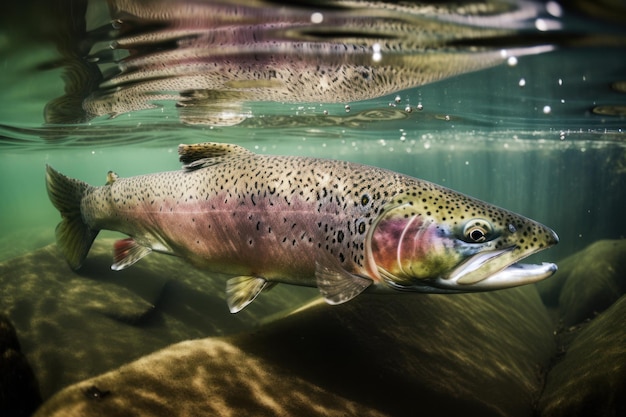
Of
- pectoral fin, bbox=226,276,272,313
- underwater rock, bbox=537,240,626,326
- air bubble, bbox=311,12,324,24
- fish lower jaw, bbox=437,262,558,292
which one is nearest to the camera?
fish lower jaw, bbox=437,262,558,292

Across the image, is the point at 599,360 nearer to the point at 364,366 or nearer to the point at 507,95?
the point at 364,366

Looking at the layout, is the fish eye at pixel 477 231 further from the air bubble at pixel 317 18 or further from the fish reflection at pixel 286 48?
the air bubble at pixel 317 18

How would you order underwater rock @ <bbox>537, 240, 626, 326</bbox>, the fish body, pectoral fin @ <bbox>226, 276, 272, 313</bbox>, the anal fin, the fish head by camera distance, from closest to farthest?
the fish head
the fish body
pectoral fin @ <bbox>226, 276, 272, 313</bbox>
the anal fin
underwater rock @ <bbox>537, 240, 626, 326</bbox>

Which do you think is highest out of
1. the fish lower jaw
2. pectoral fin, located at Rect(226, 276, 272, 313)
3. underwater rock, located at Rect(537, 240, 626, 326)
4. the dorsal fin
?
the dorsal fin

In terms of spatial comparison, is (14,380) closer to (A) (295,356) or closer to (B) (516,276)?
(A) (295,356)

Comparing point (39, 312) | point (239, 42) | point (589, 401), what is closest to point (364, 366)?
point (589, 401)

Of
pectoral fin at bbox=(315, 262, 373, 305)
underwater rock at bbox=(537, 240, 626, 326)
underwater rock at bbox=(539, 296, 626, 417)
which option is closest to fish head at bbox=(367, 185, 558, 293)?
pectoral fin at bbox=(315, 262, 373, 305)

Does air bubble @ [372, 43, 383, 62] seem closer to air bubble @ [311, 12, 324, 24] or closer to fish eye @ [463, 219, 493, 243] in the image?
air bubble @ [311, 12, 324, 24]
